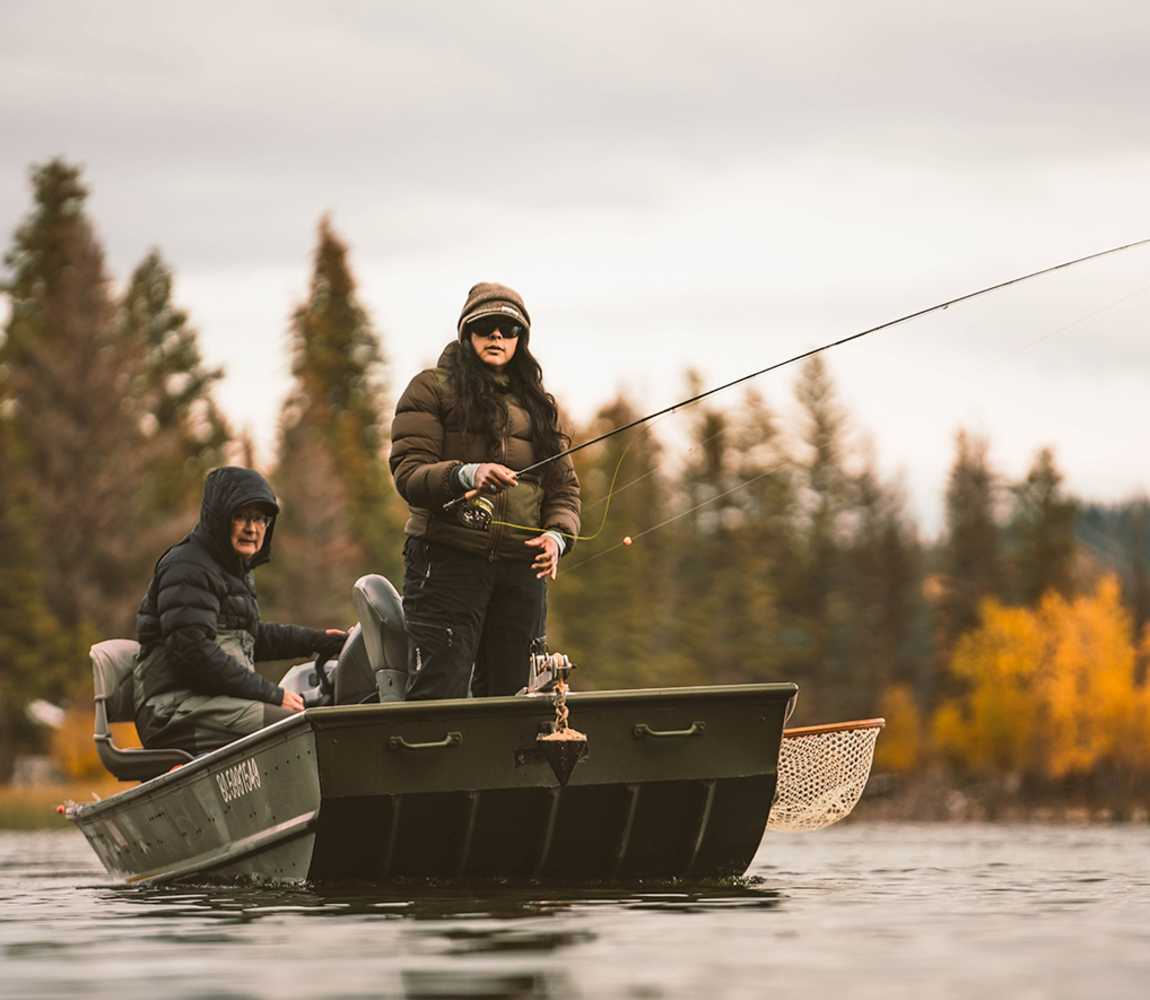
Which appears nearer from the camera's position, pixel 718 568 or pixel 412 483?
pixel 412 483

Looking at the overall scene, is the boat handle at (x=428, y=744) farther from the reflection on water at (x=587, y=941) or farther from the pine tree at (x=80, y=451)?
the pine tree at (x=80, y=451)

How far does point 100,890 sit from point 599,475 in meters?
63.0

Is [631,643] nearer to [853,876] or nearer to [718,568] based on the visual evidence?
[718,568]

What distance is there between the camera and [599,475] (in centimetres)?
7269

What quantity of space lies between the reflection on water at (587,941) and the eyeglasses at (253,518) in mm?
1476

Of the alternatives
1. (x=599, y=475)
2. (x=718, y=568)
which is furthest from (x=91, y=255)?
(x=718, y=568)

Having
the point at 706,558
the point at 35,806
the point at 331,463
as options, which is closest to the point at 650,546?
the point at 706,558

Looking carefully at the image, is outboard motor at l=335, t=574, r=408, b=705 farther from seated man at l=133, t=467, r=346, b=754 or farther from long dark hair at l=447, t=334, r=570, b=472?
long dark hair at l=447, t=334, r=570, b=472

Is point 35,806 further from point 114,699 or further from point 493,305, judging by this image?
point 493,305

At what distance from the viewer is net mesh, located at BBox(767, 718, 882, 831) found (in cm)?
880

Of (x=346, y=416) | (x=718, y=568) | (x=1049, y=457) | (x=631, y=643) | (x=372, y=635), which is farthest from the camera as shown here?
(x=1049, y=457)

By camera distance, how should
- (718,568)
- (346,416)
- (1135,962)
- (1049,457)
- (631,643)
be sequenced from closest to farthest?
(1135,962) < (346,416) < (631,643) < (718,568) < (1049,457)

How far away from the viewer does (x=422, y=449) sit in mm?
8328

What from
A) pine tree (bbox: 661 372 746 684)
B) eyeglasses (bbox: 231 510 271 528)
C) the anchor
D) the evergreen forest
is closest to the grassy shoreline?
the evergreen forest
